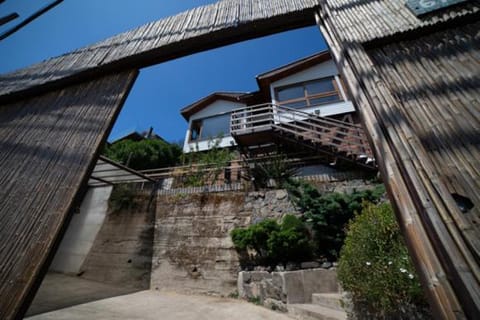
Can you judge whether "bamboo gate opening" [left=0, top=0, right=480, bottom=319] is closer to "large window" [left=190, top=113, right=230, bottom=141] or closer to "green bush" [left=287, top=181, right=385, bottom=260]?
"green bush" [left=287, top=181, right=385, bottom=260]

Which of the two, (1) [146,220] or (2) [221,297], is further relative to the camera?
(1) [146,220]

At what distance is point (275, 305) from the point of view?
123 inches

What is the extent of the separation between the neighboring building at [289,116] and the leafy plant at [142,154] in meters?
1.24

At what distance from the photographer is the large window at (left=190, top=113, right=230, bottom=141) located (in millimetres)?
10031

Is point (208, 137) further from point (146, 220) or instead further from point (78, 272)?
point (78, 272)

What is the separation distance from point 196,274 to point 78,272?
11.8 feet

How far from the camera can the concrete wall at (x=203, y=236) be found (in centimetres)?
421

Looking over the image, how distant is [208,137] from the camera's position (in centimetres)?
983

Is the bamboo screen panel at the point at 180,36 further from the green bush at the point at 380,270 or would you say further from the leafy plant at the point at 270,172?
the leafy plant at the point at 270,172

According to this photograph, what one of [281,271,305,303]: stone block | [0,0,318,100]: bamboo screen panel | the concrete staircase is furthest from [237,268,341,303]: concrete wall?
[0,0,318,100]: bamboo screen panel

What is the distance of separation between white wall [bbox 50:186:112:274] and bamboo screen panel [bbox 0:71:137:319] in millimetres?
5237

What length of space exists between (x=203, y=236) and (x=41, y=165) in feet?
13.3

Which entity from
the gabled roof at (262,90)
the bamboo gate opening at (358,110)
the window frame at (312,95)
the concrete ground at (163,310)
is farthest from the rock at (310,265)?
the gabled roof at (262,90)

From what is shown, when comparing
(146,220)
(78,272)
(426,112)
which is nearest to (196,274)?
(146,220)
